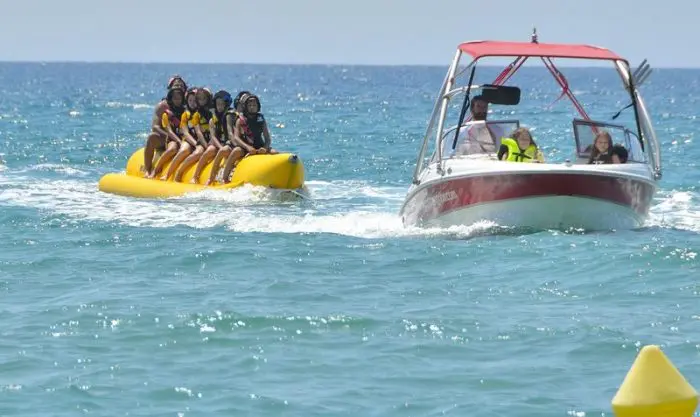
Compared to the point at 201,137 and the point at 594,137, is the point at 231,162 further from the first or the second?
the point at 594,137

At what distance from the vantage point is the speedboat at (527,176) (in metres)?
13.0

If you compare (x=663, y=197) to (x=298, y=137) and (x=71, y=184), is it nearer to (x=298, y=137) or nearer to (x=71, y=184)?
(x=71, y=184)

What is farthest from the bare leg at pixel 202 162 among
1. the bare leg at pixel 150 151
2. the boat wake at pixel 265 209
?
the bare leg at pixel 150 151

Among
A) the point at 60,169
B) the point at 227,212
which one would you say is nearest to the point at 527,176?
Answer: the point at 227,212

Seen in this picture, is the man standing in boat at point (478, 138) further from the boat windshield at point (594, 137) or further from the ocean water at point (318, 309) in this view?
the ocean water at point (318, 309)

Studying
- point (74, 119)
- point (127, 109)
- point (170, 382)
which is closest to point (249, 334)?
point (170, 382)

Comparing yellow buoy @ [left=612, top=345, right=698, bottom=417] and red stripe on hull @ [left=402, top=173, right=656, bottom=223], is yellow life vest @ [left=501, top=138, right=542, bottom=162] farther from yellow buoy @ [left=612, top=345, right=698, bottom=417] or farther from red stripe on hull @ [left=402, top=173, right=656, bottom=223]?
yellow buoy @ [left=612, top=345, right=698, bottom=417]

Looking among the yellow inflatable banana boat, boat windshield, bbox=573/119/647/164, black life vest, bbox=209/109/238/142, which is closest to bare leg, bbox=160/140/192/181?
the yellow inflatable banana boat

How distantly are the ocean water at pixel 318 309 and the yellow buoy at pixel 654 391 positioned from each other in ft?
8.04

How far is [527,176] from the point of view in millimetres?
12977

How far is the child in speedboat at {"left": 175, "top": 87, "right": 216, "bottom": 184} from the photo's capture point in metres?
18.8

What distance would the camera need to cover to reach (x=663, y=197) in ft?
63.1

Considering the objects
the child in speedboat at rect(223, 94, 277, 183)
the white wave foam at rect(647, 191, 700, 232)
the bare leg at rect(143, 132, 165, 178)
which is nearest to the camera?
the white wave foam at rect(647, 191, 700, 232)

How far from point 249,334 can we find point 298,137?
27.4 metres
